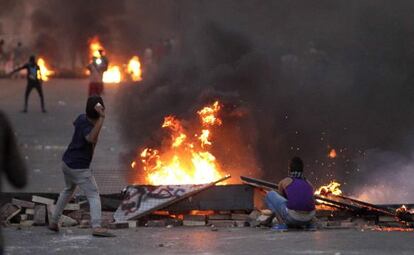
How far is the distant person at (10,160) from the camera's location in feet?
14.9

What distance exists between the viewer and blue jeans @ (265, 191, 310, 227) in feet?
31.9

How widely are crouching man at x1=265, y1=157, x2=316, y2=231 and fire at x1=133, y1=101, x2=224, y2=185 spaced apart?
2.40 meters

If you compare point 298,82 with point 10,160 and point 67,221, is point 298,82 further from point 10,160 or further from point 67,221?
point 10,160

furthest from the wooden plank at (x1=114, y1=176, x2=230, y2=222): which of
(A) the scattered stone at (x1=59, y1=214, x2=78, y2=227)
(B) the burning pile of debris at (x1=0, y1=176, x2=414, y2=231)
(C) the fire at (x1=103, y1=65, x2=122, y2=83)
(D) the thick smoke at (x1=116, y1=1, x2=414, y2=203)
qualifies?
(C) the fire at (x1=103, y1=65, x2=122, y2=83)

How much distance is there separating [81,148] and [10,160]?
4.95 metres

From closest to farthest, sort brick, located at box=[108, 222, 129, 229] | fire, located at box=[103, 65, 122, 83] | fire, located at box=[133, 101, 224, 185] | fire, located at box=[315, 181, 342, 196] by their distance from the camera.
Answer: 1. brick, located at box=[108, 222, 129, 229]
2. fire, located at box=[315, 181, 342, 196]
3. fire, located at box=[133, 101, 224, 185]
4. fire, located at box=[103, 65, 122, 83]

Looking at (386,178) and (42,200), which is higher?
(386,178)

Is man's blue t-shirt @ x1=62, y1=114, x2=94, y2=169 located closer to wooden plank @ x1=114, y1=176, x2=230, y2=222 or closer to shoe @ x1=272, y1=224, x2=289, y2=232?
wooden plank @ x1=114, y1=176, x2=230, y2=222

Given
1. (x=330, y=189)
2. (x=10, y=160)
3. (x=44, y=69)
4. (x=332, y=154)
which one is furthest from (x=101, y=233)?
(x=44, y=69)

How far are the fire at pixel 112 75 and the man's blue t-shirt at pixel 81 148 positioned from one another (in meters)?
11.1

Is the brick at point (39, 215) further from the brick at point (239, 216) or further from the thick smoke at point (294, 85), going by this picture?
the thick smoke at point (294, 85)

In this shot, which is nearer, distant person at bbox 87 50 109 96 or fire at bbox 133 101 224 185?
fire at bbox 133 101 224 185

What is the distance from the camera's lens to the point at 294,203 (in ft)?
31.7

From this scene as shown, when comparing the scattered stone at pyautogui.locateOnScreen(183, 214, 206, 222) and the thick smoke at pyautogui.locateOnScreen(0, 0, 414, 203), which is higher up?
the thick smoke at pyautogui.locateOnScreen(0, 0, 414, 203)
